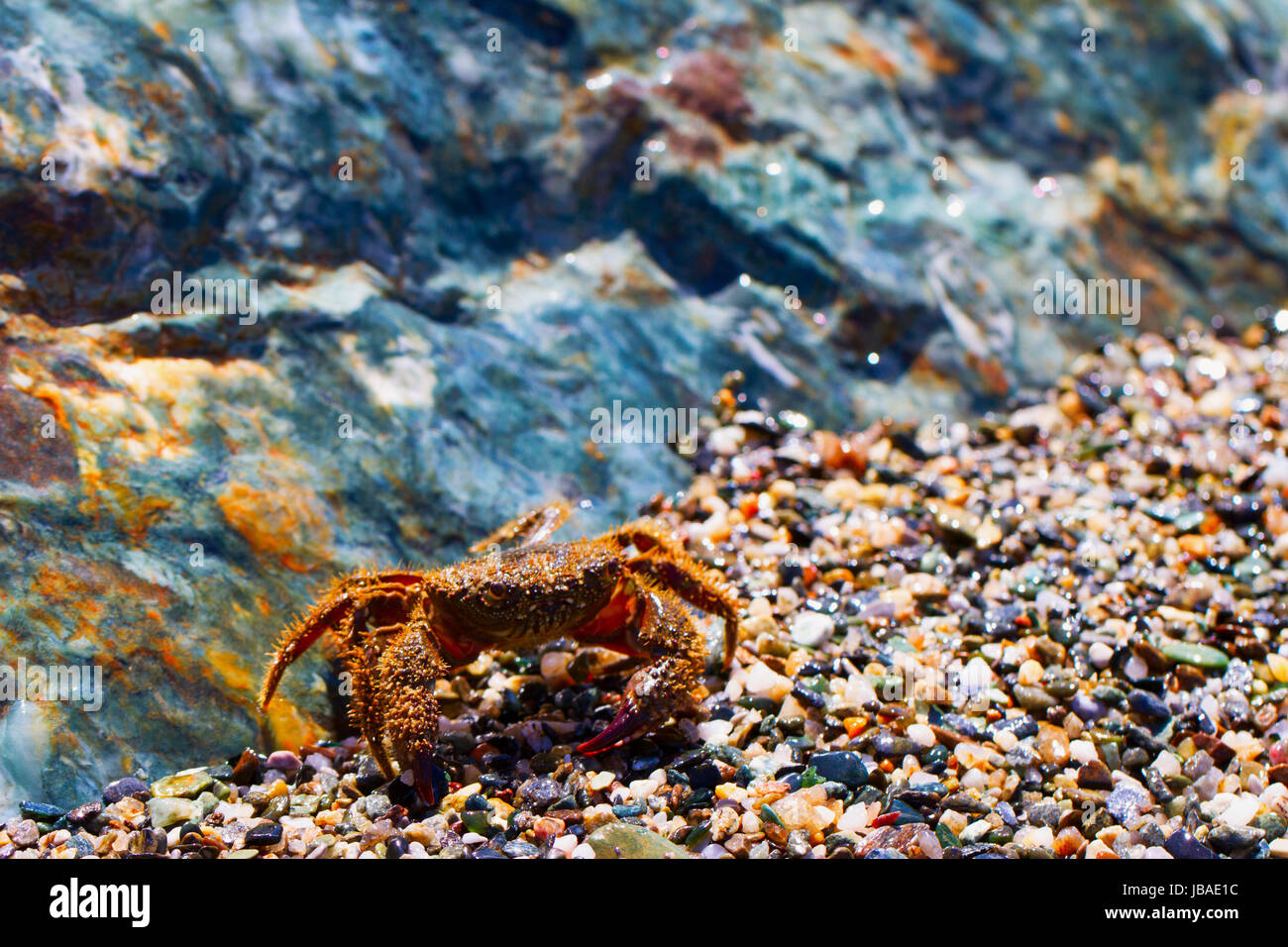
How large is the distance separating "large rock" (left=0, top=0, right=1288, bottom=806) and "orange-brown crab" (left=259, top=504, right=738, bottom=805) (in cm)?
50

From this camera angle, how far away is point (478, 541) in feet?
18.1

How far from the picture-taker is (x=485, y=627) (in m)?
4.32

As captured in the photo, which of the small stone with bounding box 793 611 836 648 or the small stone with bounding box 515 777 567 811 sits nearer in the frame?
the small stone with bounding box 515 777 567 811

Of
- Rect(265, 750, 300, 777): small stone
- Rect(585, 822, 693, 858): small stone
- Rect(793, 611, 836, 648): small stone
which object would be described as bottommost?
Rect(585, 822, 693, 858): small stone

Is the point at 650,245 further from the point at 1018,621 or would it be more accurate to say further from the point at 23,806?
the point at 23,806

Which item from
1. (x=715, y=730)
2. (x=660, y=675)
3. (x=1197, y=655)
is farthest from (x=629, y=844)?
(x=1197, y=655)

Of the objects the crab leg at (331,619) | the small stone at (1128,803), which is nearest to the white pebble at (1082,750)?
the small stone at (1128,803)

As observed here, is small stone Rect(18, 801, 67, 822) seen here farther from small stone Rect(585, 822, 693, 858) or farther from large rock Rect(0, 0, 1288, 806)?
small stone Rect(585, 822, 693, 858)

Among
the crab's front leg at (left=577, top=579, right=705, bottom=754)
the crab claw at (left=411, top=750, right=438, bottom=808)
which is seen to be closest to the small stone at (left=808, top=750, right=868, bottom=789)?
the crab's front leg at (left=577, top=579, right=705, bottom=754)

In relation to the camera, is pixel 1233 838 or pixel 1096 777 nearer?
pixel 1233 838

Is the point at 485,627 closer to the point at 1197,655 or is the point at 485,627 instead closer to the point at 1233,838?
the point at 1233,838

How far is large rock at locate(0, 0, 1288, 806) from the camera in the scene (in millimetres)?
4438

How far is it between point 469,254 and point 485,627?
10.8ft
